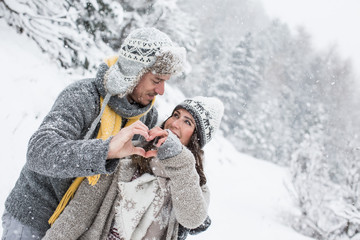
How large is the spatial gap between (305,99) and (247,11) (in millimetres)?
30536

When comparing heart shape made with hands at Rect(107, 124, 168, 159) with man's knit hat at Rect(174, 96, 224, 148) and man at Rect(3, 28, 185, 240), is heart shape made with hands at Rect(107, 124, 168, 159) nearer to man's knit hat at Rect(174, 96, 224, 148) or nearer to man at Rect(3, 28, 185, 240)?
man at Rect(3, 28, 185, 240)

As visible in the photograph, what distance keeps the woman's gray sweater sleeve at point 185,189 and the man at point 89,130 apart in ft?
0.58

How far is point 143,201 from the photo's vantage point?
6.14 ft

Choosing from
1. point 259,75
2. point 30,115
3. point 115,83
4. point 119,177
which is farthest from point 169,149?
point 259,75

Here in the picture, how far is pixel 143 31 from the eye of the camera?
2.04m

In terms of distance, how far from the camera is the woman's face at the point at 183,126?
2373 mm

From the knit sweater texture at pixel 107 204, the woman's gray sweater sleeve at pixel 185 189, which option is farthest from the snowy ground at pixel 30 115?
the woman's gray sweater sleeve at pixel 185 189

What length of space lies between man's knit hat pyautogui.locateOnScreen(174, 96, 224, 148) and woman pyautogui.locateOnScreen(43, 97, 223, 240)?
1.94ft

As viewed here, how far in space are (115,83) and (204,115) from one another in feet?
2.96

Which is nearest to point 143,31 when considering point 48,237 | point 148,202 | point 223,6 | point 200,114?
point 200,114

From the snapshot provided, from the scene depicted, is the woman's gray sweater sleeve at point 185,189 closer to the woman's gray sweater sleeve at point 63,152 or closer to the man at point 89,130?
the man at point 89,130

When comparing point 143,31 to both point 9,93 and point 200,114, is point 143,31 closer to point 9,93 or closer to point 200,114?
point 200,114

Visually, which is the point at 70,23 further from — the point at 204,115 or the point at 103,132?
the point at 103,132

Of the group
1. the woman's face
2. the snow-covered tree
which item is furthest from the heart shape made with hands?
the snow-covered tree
